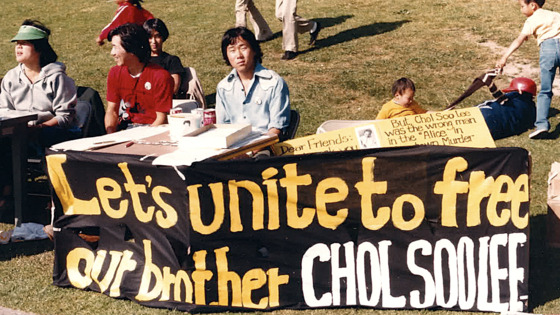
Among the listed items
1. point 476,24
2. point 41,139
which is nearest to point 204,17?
point 476,24

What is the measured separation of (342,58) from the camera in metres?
12.2

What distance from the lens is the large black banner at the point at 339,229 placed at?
476cm

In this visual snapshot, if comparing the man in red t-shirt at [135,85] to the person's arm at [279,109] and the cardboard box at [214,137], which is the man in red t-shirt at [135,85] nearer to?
the person's arm at [279,109]

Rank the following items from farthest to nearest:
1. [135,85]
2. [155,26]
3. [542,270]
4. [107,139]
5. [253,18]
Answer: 1. [253,18]
2. [155,26]
3. [135,85]
4. [107,139]
5. [542,270]

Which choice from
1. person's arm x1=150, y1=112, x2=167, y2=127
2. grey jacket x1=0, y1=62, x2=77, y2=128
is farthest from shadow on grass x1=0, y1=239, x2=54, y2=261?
person's arm x1=150, y1=112, x2=167, y2=127

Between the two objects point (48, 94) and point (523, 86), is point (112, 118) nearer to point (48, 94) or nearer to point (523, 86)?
point (48, 94)

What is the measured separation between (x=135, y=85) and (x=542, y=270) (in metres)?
3.60

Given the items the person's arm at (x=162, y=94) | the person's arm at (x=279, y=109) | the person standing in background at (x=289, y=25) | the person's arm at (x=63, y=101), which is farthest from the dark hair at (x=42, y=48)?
the person standing in background at (x=289, y=25)

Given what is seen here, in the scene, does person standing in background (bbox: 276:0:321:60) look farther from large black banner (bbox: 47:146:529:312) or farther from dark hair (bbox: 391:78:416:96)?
large black banner (bbox: 47:146:529:312)

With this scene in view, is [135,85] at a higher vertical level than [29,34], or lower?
lower

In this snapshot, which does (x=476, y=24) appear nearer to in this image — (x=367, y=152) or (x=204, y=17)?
(x=204, y=17)

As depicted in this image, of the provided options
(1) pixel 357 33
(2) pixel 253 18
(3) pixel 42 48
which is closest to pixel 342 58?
(1) pixel 357 33

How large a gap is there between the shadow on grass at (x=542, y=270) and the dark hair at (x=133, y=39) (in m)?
3.49

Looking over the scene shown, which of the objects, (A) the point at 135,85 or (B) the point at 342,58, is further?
(B) the point at 342,58
